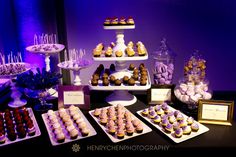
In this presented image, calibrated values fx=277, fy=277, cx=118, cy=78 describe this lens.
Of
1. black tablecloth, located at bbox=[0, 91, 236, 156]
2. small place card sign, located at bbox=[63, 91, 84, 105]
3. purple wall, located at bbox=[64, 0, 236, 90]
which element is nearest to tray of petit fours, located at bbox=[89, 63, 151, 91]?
small place card sign, located at bbox=[63, 91, 84, 105]

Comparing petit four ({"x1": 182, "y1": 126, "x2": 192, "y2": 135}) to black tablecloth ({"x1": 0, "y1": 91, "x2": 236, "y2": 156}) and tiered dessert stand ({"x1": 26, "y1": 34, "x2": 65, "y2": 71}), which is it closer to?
black tablecloth ({"x1": 0, "y1": 91, "x2": 236, "y2": 156})

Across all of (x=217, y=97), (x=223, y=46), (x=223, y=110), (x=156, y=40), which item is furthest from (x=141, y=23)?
(x=223, y=110)

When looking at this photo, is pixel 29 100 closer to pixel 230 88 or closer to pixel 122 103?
pixel 122 103

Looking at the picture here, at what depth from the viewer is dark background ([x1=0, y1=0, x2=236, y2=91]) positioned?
2.26m

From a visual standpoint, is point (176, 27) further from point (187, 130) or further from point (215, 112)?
point (187, 130)

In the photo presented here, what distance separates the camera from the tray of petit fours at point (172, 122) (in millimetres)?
1468

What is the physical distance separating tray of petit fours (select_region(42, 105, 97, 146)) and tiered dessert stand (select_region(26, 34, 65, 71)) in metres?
0.46

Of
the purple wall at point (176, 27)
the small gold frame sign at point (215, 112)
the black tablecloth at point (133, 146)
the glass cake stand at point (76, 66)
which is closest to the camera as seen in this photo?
the black tablecloth at point (133, 146)

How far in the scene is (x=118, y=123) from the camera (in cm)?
155

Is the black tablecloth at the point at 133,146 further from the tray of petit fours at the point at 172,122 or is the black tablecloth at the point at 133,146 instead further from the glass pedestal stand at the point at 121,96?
the glass pedestal stand at the point at 121,96

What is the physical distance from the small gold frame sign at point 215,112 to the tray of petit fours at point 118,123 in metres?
0.33

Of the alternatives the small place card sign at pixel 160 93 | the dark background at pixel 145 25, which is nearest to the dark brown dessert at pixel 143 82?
the small place card sign at pixel 160 93

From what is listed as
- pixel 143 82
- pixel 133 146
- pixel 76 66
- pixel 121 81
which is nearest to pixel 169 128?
pixel 133 146

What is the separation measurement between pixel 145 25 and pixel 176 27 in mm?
261
